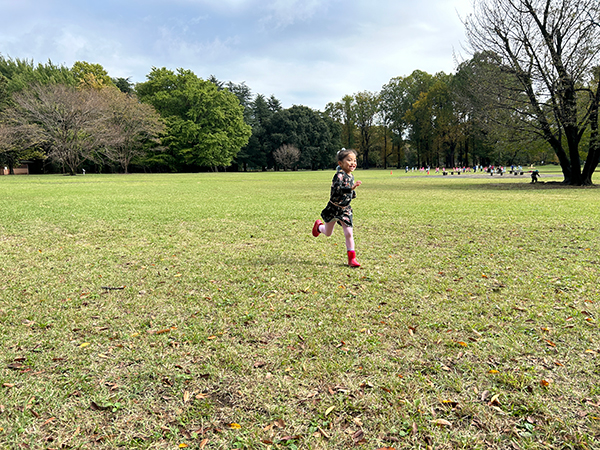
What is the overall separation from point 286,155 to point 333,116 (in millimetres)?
24126

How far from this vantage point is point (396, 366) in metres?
2.86

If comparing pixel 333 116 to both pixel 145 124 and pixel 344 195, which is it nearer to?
pixel 145 124

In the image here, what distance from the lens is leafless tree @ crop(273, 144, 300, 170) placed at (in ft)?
235

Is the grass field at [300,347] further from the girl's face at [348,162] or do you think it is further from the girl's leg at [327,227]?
the girl's face at [348,162]

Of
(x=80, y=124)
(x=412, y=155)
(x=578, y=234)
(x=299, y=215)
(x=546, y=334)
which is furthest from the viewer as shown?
(x=412, y=155)

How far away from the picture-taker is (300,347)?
315cm

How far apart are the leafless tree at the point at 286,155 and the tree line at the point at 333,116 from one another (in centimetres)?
29

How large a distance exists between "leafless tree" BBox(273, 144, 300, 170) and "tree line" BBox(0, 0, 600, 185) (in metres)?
0.29

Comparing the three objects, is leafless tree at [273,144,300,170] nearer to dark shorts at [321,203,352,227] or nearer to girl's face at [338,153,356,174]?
dark shorts at [321,203,352,227]

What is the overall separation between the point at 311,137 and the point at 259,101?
1533 cm

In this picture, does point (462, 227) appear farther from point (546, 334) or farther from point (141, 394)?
point (141, 394)

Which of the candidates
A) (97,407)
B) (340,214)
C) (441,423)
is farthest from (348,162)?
(97,407)

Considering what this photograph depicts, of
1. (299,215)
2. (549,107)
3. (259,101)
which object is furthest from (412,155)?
(299,215)

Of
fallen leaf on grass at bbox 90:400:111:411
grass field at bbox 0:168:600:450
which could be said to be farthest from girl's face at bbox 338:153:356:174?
fallen leaf on grass at bbox 90:400:111:411
